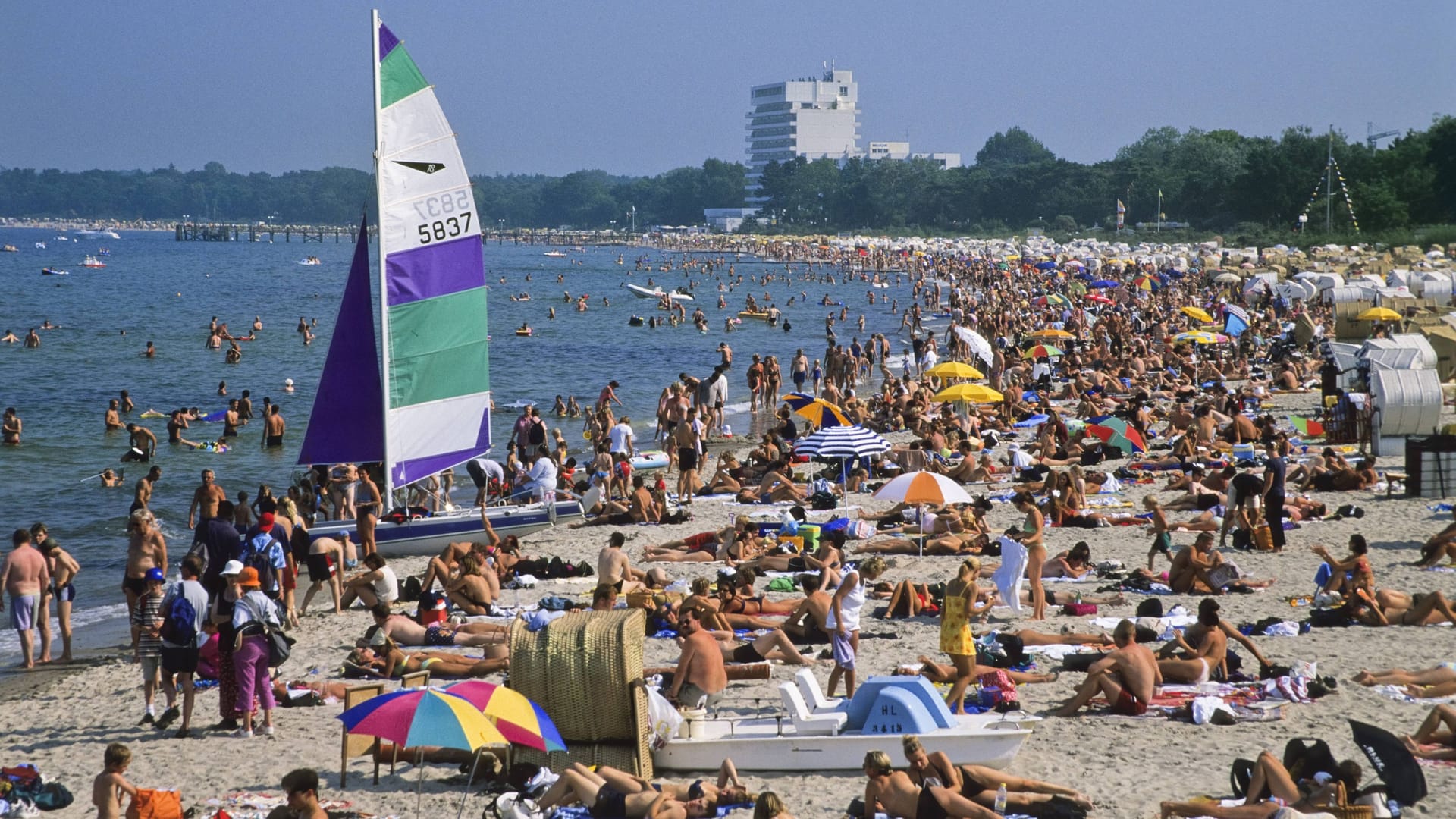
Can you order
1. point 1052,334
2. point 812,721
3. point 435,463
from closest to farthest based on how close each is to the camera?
point 812,721
point 435,463
point 1052,334

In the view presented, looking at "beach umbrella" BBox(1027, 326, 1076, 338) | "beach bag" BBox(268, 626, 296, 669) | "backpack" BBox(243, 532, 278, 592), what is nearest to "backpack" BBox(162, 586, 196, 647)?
"beach bag" BBox(268, 626, 296, 669)

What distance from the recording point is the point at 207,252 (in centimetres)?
14888

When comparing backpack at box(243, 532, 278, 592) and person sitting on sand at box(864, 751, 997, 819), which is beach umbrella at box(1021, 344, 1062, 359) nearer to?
backpack at box(243, 532, 278, 592)

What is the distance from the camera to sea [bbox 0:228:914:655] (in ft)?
67.5

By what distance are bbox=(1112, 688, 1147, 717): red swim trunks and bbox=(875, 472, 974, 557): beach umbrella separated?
4.00 m

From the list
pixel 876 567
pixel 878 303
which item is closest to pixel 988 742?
pixel 876 567

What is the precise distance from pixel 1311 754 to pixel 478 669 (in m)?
5.81

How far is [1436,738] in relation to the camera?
8344mm

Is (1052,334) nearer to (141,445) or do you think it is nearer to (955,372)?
(955,372)

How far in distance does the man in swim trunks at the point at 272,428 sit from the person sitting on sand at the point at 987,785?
1941cm

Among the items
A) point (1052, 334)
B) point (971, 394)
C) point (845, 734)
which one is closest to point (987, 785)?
point (845, 734)

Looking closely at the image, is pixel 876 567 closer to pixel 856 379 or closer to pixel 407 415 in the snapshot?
pixel 407 415

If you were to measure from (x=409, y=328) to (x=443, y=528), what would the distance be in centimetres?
224

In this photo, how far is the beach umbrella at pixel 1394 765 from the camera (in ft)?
23.9
